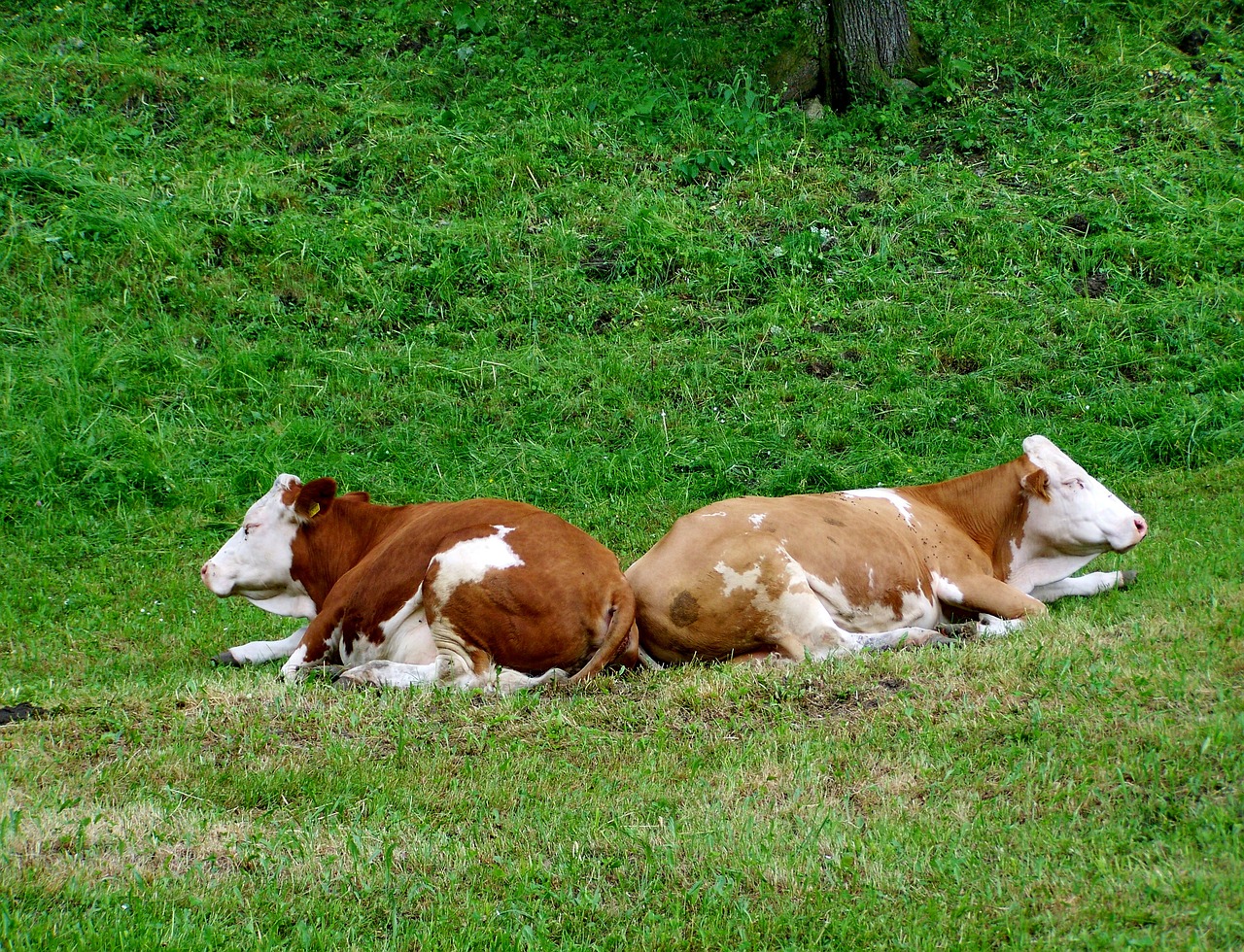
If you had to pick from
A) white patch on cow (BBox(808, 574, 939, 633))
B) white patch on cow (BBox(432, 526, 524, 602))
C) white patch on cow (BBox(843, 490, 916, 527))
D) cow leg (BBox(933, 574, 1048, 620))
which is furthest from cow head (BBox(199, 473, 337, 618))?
cow leg (BBox(933, 574, 1048, 620))

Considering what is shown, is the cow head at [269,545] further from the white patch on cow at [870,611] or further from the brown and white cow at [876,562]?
the white patch on cow at [870,611]

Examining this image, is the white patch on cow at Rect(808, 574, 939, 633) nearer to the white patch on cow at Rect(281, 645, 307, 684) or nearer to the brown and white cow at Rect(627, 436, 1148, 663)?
the brown and white cow at Rect(627, 436, 1148, 663)

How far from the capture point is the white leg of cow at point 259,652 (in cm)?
792

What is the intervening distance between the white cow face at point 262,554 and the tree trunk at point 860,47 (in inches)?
373

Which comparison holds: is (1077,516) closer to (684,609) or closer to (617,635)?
(684,609)

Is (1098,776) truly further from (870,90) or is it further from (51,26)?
(51,26)

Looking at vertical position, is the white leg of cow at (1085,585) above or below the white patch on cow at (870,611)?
below

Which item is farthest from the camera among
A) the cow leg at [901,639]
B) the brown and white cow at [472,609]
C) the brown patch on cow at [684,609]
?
the cow leg at [901,639]

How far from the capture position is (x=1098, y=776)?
15.9 feet

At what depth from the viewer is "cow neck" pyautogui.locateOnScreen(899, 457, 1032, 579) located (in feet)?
27.7

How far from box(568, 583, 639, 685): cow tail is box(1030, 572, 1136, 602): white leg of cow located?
2.86 m

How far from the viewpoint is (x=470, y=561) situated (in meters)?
7.03

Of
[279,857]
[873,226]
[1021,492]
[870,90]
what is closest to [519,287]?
[873,226]

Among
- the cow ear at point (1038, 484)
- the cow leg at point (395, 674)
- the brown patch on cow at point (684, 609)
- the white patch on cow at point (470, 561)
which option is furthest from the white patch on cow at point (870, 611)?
the cow leg at point (395, 674)
